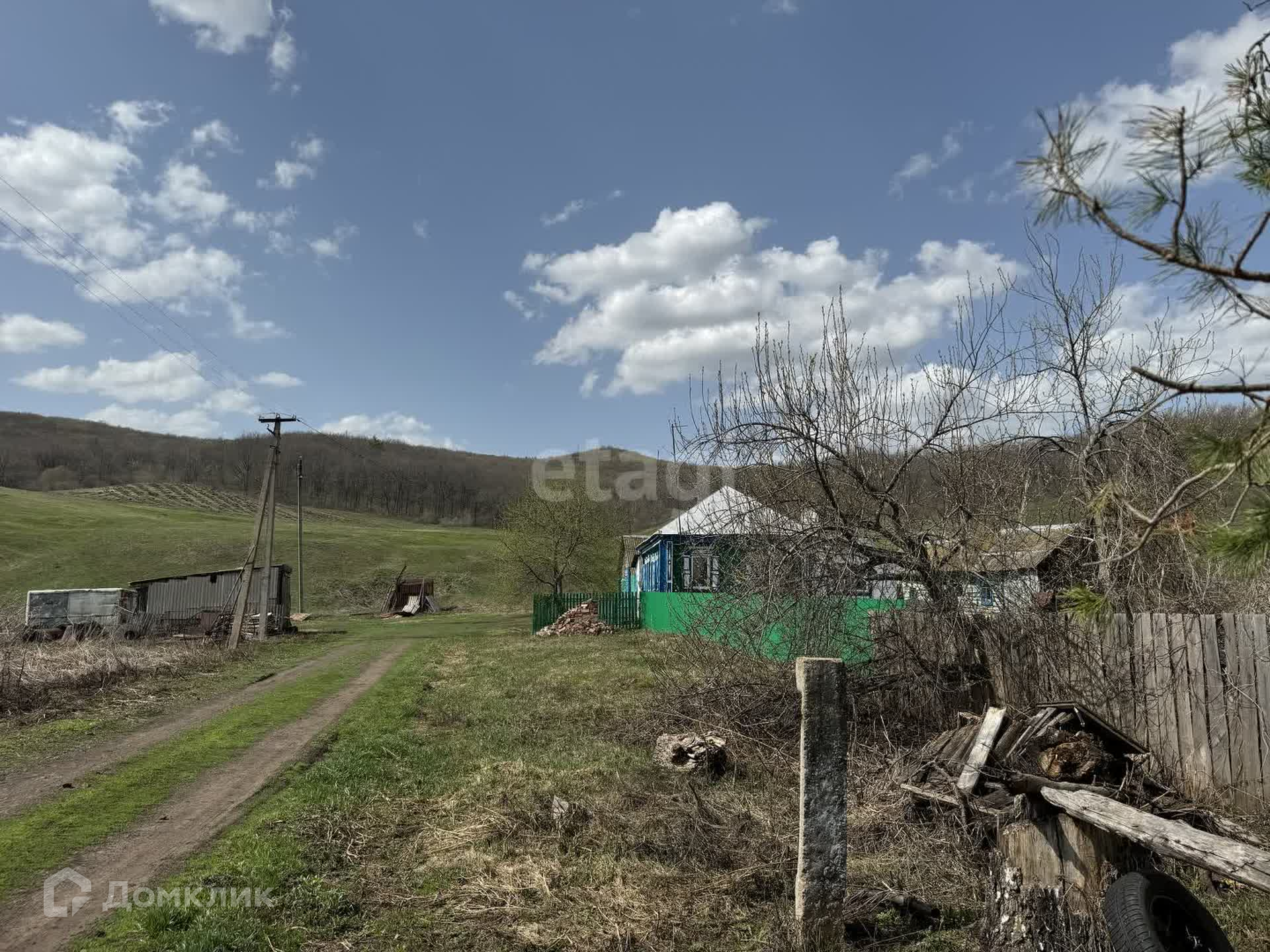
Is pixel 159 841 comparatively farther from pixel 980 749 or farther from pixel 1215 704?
pixel 1215 704

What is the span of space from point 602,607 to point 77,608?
18.1 m

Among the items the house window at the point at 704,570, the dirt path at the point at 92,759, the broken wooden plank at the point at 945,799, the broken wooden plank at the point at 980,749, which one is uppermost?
the house window at the point at 704,570

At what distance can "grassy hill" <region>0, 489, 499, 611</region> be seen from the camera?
4950 cm

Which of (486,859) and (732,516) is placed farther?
(732,516)

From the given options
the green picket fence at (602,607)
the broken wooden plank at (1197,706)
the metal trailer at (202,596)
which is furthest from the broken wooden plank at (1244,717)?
the metal trailer at (202,596)

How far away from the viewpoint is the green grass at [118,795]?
5500 mm

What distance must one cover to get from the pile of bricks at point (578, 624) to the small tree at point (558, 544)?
1016 cm

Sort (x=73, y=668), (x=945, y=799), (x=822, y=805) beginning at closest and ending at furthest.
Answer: (x=822, y=805), (x=945, y=799), (x=73, y=668)

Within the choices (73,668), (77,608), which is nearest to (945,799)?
(73,668)

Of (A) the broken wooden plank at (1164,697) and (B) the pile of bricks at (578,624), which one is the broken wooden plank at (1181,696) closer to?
(A) the broken wooden plank at (1164,697)

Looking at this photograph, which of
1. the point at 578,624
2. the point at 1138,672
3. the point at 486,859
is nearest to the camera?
the point at 486,859

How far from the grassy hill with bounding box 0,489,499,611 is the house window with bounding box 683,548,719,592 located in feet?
149

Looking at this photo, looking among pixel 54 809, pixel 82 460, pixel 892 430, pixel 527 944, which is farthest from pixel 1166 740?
pixel 82 460

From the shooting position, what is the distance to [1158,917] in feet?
A: 11.5
